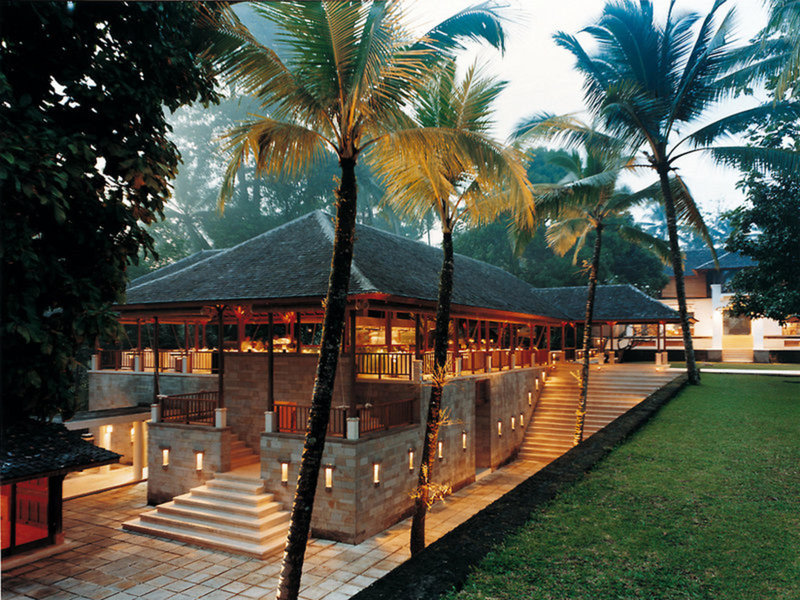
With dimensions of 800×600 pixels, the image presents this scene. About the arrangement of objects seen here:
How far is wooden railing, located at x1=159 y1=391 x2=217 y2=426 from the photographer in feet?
46.5

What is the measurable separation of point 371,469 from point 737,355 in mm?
32333

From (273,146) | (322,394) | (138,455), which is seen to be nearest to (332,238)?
(273,146)

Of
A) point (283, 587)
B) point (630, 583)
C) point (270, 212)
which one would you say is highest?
point (270, 212)

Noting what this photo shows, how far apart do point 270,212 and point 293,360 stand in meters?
28.2

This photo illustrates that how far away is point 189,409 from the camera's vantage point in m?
14.8

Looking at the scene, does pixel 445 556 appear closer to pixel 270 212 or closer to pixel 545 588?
pixel 545 588

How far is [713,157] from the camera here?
14859 mm

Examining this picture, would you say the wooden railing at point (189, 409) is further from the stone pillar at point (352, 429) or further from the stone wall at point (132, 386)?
the stone pillar at point (352, 429)

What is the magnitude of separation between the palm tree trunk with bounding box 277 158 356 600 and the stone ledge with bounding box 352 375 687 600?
1.78 meters

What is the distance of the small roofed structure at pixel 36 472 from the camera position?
796cm

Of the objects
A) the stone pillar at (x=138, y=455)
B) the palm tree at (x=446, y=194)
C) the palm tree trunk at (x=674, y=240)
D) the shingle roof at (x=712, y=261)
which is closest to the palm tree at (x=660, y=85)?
the palm tree trunk at (x=674, y=240)

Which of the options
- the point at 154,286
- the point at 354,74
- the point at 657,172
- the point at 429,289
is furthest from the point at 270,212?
the point at 354,74

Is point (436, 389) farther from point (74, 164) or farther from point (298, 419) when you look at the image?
point (74, 164)

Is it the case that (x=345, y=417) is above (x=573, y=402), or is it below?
above
